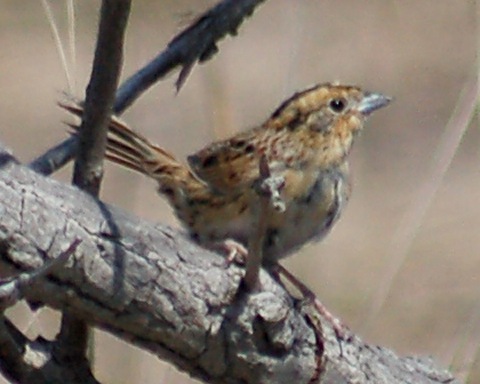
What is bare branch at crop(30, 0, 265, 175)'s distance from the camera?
328 centimetres

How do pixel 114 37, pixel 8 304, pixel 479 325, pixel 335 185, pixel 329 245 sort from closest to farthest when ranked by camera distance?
1. pixel 8 304
2. pixel 114 37
3. pixel 335 185
4. pixel 479 325
5. pixel 329 245

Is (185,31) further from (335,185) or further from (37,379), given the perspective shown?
(37,379)

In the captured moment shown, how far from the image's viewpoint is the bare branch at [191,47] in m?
3.28

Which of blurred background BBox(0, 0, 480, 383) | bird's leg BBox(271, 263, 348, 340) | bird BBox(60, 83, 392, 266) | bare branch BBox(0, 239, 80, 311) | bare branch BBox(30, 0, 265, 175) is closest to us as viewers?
bare branch BBox(0, 239, 80, 311)

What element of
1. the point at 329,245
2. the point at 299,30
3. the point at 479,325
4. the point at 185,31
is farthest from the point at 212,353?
the point at 329,245

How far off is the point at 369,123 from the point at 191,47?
19.0ft

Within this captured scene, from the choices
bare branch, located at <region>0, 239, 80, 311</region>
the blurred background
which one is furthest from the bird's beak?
bare branch, located at <region>0, 239, 80, 311</region>

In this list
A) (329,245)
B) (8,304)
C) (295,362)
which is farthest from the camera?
(329,245)

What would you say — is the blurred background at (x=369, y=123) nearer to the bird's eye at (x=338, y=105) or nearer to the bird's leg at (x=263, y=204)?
the bird's eye at (x=338, y=105)

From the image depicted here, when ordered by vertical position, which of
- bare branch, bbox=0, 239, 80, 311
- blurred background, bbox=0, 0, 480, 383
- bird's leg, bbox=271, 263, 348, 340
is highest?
blurred background, bbox=0, 0, 480, 383

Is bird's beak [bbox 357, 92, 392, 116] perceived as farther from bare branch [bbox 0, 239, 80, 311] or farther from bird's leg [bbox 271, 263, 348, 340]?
bare branch [bbox 0, 239, 80, 311]

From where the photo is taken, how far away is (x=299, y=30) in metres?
4.00

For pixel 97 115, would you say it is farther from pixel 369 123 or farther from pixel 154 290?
pixel 369 123

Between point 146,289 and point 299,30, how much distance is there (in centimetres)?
149
